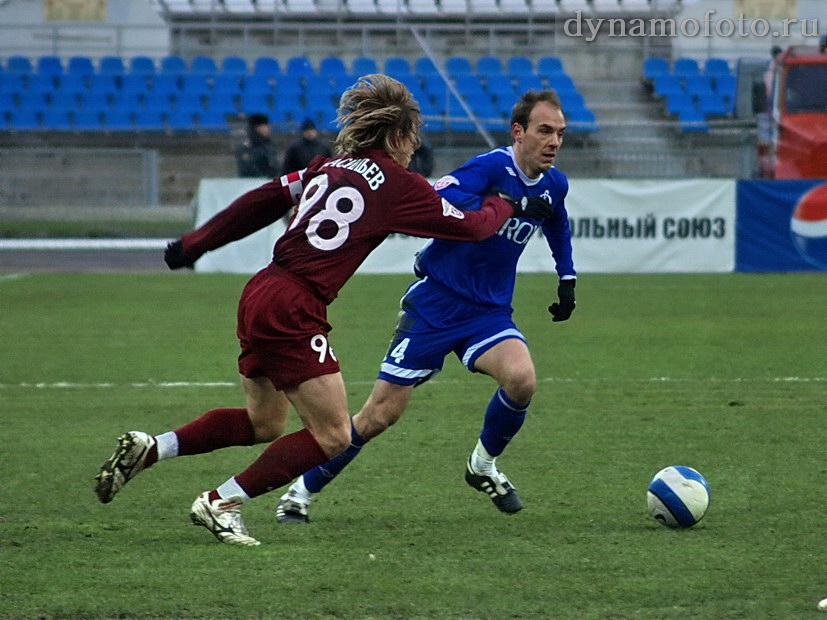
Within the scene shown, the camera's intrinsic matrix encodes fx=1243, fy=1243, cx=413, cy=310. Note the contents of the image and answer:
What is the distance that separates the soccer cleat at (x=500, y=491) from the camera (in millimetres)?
5656

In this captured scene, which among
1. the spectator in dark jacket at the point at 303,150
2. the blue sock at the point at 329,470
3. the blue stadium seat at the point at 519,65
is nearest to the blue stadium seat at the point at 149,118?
the blue stadium seat at the point at 519,65

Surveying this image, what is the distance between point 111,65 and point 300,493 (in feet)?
76.0

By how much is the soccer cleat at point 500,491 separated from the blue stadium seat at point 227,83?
70.6 feet

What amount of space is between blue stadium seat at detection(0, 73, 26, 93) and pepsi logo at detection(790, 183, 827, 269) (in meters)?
16.3

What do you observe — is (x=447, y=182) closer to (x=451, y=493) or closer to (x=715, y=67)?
(x=451, y=493)

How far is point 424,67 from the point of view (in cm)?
2667

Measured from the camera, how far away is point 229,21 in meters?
28.7

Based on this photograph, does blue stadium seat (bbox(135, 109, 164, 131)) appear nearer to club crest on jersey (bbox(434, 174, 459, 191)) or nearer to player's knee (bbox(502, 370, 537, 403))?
club crest on jersey (bbox(434, 174, 459, 191))

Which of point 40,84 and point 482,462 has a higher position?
point 482,462

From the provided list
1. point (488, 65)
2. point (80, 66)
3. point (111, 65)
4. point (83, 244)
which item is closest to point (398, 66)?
point (488, 65)

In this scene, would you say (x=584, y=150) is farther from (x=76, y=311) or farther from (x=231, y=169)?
(x=76, y=311)

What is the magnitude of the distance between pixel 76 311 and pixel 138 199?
981cm

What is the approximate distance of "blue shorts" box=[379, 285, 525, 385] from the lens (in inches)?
230

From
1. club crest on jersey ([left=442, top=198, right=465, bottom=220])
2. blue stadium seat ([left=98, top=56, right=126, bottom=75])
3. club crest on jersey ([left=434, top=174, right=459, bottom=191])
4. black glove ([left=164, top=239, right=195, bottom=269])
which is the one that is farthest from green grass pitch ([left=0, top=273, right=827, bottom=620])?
blue stadium seat ([left=98, top=56, right=126, bottom=75])
